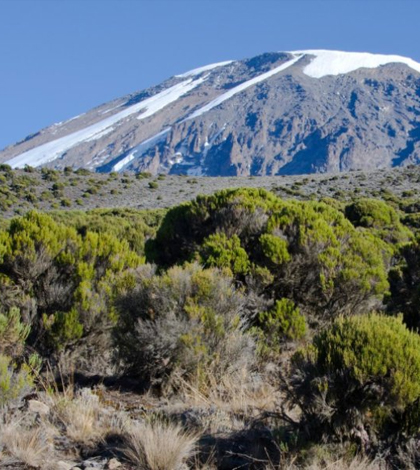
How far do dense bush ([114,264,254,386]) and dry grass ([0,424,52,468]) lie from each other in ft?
5.43

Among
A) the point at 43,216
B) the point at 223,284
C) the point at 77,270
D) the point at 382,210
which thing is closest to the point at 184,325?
the point at 223,284

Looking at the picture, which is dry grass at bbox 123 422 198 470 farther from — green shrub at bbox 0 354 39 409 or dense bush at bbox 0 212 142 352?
dense bush at bbox 0 212 142 352

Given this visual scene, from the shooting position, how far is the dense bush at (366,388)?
3.75 m

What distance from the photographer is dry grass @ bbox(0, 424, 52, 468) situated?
366 cm

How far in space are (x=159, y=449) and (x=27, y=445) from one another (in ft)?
2.77

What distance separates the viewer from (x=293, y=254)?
7887mm

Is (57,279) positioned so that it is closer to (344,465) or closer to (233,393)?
(233,393)

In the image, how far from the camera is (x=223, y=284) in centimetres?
607

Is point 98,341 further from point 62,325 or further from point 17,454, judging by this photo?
point 17,454

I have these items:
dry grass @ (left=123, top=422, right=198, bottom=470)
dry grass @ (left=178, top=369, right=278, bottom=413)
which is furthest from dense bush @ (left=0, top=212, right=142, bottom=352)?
dry grass @ (left=123, top=422, right=198, bottom=470)

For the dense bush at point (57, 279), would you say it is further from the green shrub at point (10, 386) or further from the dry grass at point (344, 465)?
the dry grass at point (344, 465)

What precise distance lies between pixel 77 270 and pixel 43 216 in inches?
40.6

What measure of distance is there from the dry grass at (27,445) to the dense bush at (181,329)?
5.43ft

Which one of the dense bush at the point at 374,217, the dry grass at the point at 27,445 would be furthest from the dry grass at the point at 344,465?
the dense bush at the point at 374,217
